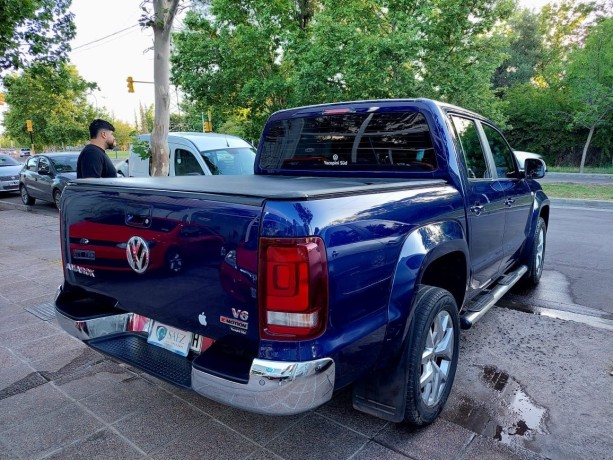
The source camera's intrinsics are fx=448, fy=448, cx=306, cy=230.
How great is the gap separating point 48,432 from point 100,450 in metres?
0.41

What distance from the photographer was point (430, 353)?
8.43 ft

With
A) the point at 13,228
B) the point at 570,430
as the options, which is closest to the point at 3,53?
the point at 13,228

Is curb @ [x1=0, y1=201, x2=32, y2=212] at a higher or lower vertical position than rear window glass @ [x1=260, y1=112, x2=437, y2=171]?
lower

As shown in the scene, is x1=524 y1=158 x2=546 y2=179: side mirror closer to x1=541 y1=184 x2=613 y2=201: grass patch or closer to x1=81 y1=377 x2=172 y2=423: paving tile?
x1=81 y1=377 x2=172 y2=423: paving tile

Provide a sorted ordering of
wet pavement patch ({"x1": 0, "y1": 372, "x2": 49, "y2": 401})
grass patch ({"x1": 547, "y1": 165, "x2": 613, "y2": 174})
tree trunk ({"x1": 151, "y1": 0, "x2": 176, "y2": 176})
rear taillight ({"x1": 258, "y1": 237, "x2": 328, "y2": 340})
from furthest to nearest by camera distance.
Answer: grass patch ({"x1": 547, "y1": 165, "x2": 613, "y2": 174}), tree trunk ({"x1": 151, "y1": 0, "x2": 176, "y2": 176}), wet pavement patch ({"x1": 0, "y1": 372, "x2": 49, "y2": 401}), rear taillight ({"x1": 258, "y1": 237, "x2": 328, "y2": 340})

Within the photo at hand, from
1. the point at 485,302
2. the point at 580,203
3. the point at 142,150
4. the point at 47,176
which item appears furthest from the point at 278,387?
the point at 47,176

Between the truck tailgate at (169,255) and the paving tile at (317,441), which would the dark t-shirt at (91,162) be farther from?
the paving tile at (317,441)

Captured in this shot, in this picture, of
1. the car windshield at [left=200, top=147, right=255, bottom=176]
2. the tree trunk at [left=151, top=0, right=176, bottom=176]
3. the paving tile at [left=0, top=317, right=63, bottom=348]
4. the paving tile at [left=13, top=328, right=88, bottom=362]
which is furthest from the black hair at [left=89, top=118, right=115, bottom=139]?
the car windshield at [left=200, top=147, right=255, bottom=176]

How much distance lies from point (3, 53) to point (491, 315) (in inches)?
513

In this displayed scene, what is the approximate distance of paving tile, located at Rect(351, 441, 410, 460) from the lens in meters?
2.33

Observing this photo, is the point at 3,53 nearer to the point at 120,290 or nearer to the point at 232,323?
the point at 120,290

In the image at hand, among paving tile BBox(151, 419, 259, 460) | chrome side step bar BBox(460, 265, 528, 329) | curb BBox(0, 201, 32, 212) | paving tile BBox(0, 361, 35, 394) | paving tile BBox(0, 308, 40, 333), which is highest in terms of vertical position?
chrome side step bar BBox(460, 265, 528, 329)

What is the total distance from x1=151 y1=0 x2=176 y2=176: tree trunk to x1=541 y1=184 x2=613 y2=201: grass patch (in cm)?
1172

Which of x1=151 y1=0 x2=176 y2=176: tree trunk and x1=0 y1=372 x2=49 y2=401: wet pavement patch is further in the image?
x1=151 y1=0 x2=176 y2=176: tree trunk
